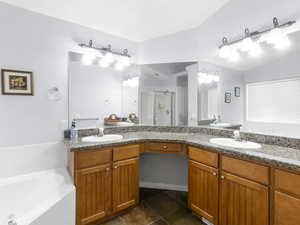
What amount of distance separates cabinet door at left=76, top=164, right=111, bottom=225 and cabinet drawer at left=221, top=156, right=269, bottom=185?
1224mm

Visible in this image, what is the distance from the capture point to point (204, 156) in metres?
1.75

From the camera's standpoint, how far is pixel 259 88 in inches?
75.2

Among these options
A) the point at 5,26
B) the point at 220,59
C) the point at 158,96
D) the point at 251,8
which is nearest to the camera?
the point at 5,26

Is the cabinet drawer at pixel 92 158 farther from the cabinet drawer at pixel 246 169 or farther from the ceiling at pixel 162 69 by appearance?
the ceiling at pixel 162 69

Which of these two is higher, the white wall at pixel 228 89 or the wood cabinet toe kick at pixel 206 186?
the white wall at pixel 228 89

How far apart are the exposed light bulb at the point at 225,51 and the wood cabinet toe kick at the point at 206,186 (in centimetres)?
129

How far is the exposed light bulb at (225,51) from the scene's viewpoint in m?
2.07

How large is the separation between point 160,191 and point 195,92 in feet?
5.33

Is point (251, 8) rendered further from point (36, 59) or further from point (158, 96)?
point (36, 59)

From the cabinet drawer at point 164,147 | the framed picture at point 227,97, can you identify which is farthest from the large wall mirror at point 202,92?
the cabinet drawer at point 164,147

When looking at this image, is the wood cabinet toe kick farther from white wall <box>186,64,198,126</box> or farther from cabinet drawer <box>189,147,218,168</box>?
white wall <box>186,64,198,126</box>

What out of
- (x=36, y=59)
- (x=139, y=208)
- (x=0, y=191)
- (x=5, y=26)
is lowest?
(x=139, y=208)

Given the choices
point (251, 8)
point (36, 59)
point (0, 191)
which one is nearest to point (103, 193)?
point (0, 191)

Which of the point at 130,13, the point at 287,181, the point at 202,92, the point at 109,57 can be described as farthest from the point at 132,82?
the point at 287,181
